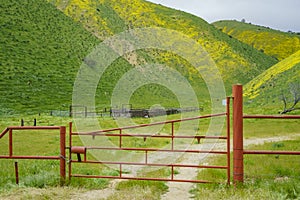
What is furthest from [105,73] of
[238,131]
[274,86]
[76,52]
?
Result: [238,131]

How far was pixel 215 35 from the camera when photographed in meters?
104

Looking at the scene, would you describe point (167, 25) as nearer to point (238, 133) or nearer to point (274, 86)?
point (274, 86)

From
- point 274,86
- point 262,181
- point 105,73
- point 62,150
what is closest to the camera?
point 62,150

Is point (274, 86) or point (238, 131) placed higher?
point (274, 86)

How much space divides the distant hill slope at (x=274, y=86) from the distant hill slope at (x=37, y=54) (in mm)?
23386

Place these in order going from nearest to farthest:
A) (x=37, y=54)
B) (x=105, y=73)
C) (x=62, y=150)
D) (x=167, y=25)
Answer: (x=62, y=150)
(x=37, y=54)
(x=105, y=73)
(x=167, y=25)

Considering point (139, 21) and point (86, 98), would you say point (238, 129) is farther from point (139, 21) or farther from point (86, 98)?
point (139, 21)

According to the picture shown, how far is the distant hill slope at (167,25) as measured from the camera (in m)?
86.2

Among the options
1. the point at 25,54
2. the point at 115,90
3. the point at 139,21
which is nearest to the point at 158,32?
the point at 139,21

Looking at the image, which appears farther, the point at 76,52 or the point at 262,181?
the point at 76,52

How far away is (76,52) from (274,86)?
1334 inches

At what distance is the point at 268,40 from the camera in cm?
13462

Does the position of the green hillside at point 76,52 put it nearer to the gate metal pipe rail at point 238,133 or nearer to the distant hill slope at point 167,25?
the distant hill slope at point 167,25

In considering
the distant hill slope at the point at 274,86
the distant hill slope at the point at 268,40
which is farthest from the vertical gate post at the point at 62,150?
the distant hill slope at the point at 268,40
